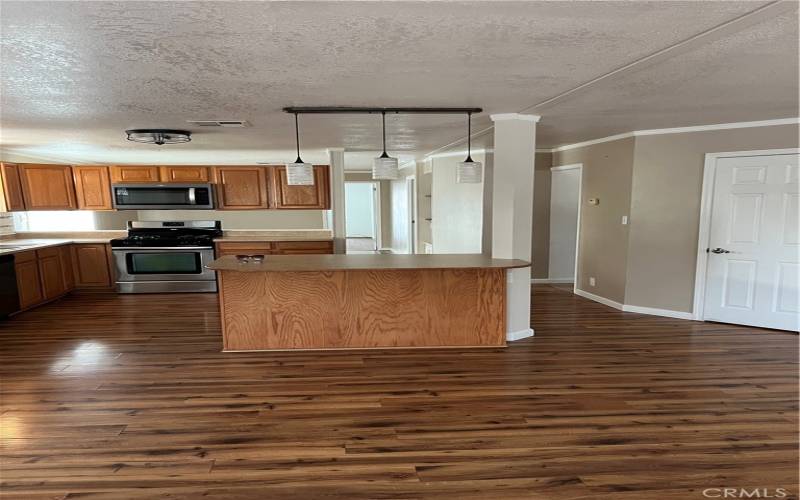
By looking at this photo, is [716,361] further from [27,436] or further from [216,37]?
[27,436]

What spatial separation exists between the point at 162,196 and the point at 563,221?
6.17 meters

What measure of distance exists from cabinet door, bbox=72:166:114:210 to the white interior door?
26.4 feet

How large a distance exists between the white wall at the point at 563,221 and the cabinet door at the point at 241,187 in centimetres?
456

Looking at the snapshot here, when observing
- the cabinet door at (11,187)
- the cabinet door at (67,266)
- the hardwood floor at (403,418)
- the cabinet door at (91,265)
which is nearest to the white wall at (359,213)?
the cabinet door at (91,265)

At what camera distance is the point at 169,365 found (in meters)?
3.36

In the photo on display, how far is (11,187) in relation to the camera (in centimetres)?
537

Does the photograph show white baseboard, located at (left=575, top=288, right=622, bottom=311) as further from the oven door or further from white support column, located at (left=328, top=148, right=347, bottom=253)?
the oven door

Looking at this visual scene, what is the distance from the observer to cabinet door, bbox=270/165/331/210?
20.5ft

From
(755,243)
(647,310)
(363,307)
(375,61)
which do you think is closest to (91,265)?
(363,307)

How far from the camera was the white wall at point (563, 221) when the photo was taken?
20.5ft

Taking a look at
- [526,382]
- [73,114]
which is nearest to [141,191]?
[73,114]

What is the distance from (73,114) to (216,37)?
2.33 m

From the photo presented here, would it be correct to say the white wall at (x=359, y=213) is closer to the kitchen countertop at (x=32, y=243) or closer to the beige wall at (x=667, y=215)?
the kitchen countertop at (x=32, y=243)

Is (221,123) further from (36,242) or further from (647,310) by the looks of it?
(647,310)
